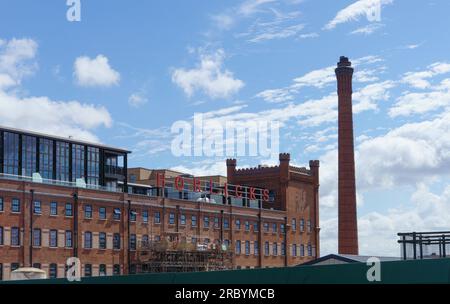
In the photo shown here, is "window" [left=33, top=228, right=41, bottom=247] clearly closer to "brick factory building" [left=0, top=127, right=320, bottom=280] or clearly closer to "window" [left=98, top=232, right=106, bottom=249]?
"brick factory building" [left=0, top=127, right=320, bottom=280]

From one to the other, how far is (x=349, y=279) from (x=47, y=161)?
6100cm

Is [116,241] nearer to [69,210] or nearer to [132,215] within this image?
[132,215]

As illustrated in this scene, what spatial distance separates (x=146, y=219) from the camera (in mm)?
75062

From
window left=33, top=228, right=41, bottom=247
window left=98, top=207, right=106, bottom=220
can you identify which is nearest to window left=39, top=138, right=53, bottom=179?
window left=98, top=207, right=106, bottom=220

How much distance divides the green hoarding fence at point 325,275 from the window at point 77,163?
5707 centimetres

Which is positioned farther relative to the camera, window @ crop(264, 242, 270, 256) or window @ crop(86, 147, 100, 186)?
window @ crop(264, 242, 270, 256)

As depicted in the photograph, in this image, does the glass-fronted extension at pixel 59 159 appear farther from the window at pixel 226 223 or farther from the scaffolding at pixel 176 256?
the window at pixel 226 223

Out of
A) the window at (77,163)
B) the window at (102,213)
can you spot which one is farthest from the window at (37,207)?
the window at (77,163)

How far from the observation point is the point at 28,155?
75.6m

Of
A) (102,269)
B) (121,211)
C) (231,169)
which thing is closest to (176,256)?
(121,211)

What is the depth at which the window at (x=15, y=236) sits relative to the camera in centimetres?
6331

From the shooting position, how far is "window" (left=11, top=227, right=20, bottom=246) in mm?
63312

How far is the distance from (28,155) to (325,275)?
2343 inches

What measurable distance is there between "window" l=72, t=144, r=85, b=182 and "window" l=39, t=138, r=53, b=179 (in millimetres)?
2792
